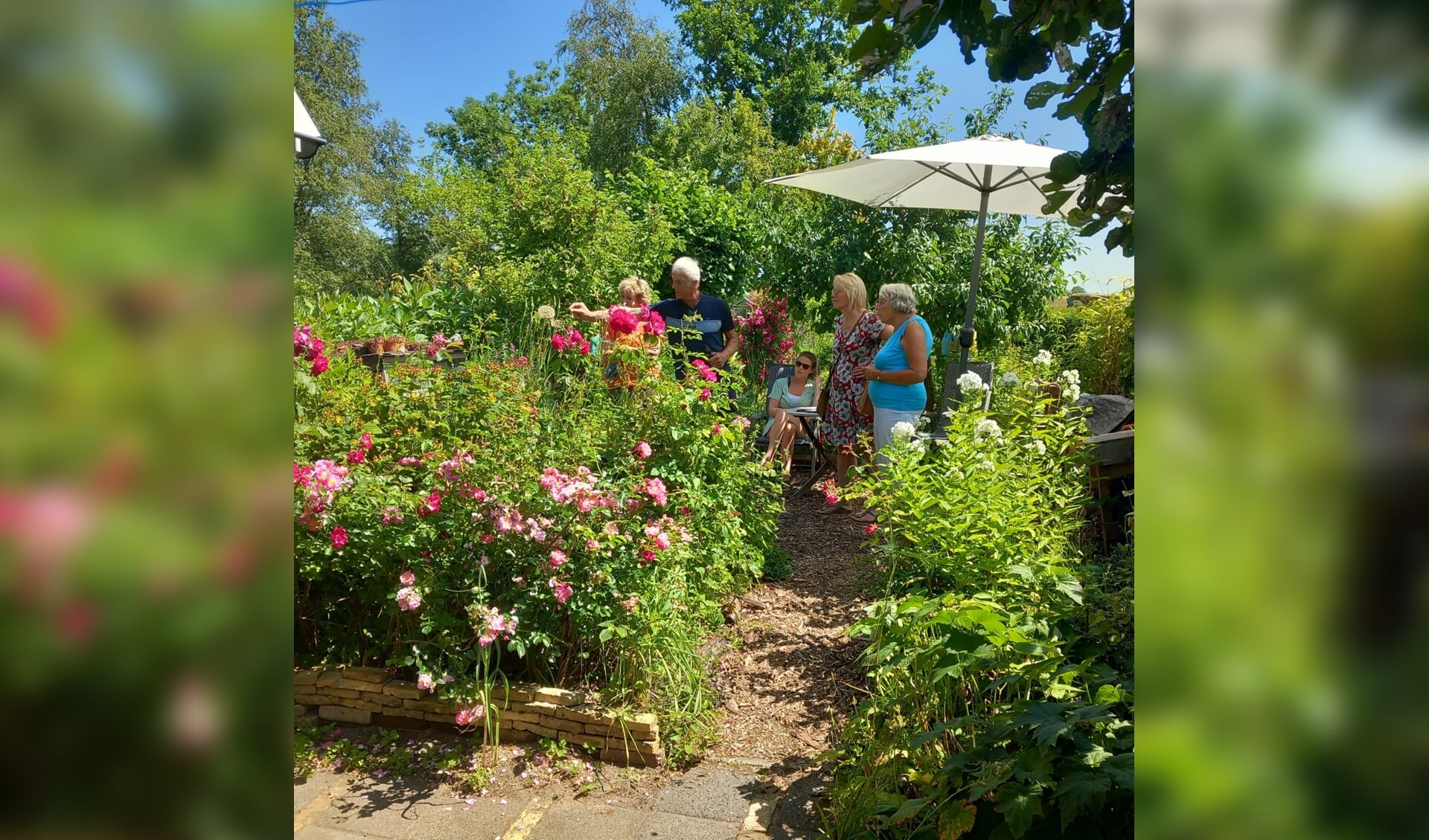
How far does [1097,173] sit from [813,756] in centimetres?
195

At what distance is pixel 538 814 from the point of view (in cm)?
241

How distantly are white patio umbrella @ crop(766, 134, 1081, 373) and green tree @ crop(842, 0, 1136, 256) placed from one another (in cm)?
462

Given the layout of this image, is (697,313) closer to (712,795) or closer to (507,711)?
(507,711)

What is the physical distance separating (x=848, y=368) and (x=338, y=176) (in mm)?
19100

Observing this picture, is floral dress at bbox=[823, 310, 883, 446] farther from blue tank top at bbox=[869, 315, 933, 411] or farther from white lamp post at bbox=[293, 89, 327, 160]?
white lamp post at bbox=[293, 89, 327, 160]

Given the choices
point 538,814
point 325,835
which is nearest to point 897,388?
point 538,814

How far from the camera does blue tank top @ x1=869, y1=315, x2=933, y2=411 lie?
476 cm

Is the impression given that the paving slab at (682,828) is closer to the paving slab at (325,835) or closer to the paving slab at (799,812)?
the paving slab at (799,812)

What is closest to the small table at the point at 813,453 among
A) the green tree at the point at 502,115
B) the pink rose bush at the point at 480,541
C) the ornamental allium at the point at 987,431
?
the ornamental allium at the point at 987,431

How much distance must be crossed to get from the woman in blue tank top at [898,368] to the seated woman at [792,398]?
1.61 m

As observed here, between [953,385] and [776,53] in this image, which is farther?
[776,53]
